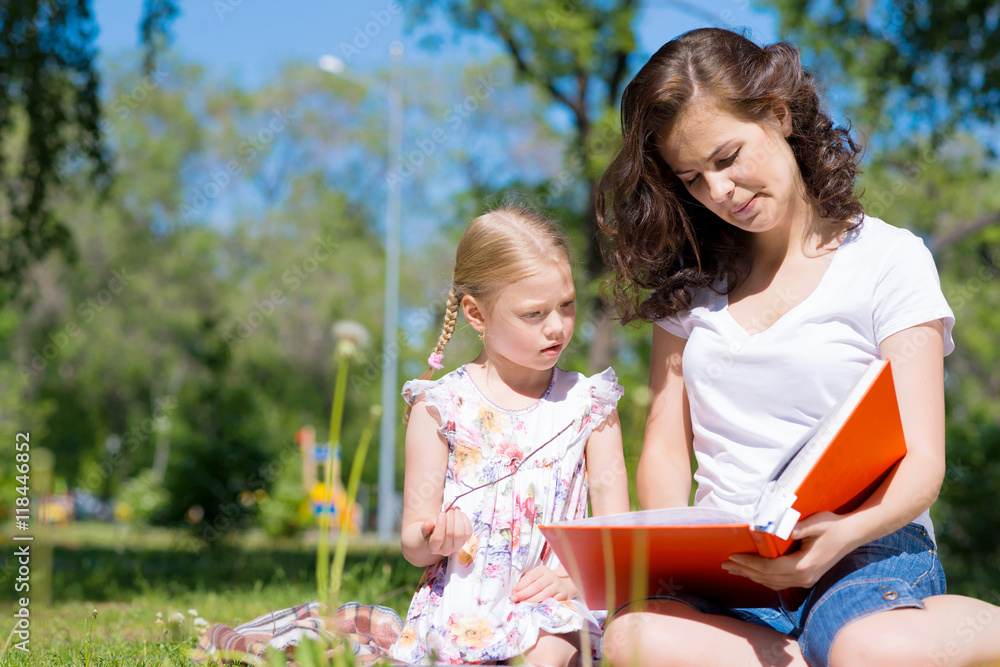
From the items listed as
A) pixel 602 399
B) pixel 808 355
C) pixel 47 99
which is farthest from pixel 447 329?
pixel 47 99

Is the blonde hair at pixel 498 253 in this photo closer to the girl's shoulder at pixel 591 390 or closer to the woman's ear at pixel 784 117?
the girl's shoulder at pixel 591 390

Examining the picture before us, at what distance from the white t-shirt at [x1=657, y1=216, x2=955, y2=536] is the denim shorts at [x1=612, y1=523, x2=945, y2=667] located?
3.9 inches

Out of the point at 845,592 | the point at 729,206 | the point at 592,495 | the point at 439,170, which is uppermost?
the point at 439,170

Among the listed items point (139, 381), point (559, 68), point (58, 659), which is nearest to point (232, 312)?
point (139, 381)

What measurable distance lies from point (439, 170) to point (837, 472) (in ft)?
66.6

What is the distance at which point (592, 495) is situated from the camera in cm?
245

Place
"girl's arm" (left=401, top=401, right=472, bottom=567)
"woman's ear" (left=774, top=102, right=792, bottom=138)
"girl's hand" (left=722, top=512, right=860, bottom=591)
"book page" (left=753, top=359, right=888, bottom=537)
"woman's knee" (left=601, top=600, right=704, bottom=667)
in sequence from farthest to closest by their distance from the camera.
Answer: "woman's ear" (left=774, top=102, right=792, bottom=138)
"girl's arm" (left=401, top=401, right=472, bottom=567)
"woman's knee" (left=601, top=600, right=704, bottom=667)
"girl's hand" (left=722, top=512, right=860, bottom=591)
"book page" (left=753, top=359, right=888, bottom=537)

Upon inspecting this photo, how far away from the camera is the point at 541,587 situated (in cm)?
226

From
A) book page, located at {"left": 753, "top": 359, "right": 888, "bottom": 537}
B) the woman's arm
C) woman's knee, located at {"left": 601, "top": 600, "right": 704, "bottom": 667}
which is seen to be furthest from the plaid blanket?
book page, located at {"left": 753, "top": 359, "right": 888, "bottom": 537}

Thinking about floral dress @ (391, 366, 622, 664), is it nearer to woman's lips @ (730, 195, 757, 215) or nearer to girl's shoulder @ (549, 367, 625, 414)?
girl's shoulder @ (549, 367, 625, 414)

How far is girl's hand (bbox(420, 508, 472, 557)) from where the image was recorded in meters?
2.11

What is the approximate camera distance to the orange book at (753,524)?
1536 millimetres

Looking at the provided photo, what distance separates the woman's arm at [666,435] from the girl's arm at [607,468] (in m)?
0.07

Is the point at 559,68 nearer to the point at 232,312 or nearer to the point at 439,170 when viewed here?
the point at 439,170
